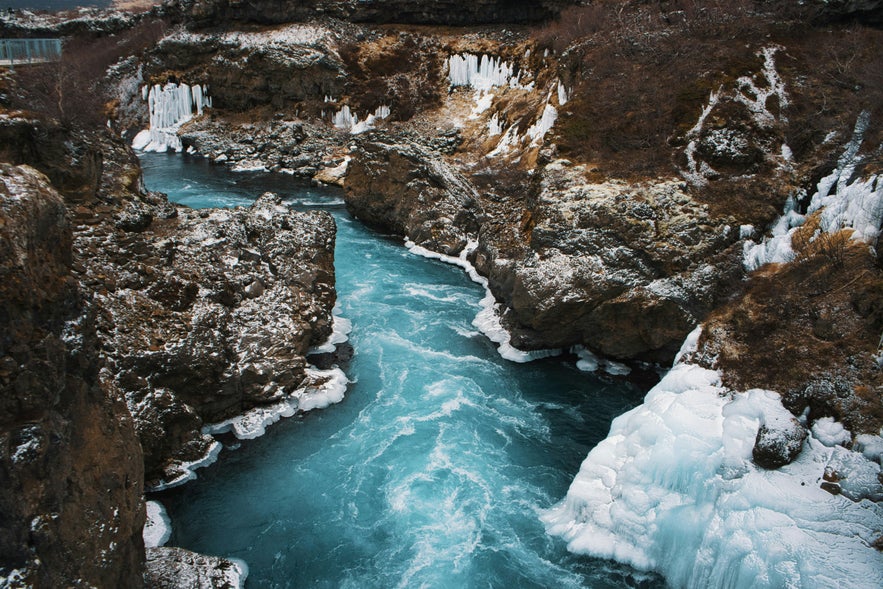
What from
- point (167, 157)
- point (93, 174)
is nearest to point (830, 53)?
point (93, 174)

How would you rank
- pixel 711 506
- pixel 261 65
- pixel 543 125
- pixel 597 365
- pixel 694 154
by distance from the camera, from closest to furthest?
pixel 711 506 → pixel 597 365 → pixel 694 154 → pixel 543 125 → pixel 261 65

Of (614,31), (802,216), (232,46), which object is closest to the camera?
(802,216)

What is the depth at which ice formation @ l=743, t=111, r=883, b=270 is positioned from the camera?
14395mm

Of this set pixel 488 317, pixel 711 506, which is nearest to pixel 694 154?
pixel 488 317

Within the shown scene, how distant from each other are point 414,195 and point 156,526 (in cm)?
1976

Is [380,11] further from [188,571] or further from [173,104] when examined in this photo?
[188,571]

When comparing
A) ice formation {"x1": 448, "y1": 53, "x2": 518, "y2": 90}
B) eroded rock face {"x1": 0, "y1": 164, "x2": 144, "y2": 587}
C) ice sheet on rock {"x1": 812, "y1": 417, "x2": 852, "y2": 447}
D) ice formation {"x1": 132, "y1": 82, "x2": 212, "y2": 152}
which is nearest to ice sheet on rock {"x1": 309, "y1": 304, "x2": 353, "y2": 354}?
eroded rock face {"x1": 0, "y1": 164, "x2": 144, "y2": 587}

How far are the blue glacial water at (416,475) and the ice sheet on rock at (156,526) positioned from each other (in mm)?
217

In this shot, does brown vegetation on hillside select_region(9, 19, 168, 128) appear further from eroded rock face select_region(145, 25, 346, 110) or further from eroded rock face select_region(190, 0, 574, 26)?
eroded rock face select_region(190, 0, 574, 26)

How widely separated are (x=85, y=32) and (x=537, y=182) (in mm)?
62880

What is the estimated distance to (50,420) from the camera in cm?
694

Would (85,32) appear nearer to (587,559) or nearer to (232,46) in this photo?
(232,46)

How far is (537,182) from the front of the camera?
22.6 m

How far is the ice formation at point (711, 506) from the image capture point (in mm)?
10031
